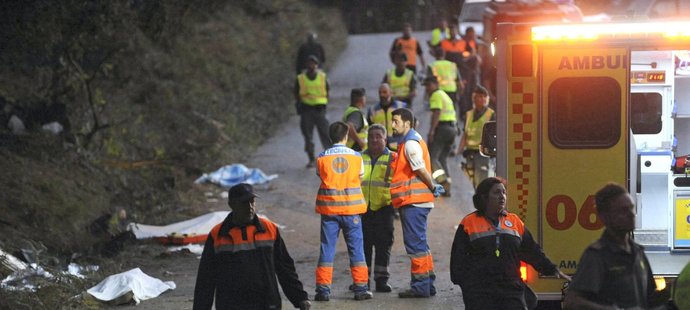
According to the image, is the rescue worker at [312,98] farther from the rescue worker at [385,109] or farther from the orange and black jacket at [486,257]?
the orange and black jacket at [486,257]

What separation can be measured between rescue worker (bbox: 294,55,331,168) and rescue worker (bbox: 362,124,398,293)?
700 cm

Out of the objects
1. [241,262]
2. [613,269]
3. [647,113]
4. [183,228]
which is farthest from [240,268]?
[183,228]

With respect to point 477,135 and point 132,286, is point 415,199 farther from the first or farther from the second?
point 477,135

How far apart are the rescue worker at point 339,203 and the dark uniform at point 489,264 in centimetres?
351

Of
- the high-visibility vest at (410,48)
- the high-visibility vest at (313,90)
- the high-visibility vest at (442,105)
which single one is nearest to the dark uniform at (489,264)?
the high-visibility vest at (442,105)

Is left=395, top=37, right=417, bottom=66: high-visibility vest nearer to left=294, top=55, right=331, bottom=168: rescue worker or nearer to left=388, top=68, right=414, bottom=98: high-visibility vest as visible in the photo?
left=388, top=68, right=414, bottom=98: high-visibility vest

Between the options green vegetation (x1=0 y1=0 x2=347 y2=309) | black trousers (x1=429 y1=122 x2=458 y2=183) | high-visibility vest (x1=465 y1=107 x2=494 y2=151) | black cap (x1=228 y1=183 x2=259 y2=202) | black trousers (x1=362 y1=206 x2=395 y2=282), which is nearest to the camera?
black cap (x1=228 y1=183 x2=259 y2=202)

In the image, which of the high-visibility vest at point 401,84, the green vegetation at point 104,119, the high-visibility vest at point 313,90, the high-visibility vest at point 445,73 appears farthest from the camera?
the high-visibility vest at point 445,73

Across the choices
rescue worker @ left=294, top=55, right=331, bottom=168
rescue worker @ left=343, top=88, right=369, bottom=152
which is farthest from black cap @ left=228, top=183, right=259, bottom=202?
rescue worker @ left=294, top=55, right=331, bottom=168

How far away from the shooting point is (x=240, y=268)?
7.16 metres

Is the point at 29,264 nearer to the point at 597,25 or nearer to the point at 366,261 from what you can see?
the point at 366,261

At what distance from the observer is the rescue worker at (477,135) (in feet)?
48.4

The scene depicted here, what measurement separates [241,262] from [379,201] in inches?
170

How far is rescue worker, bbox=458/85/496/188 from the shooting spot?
1476cm
